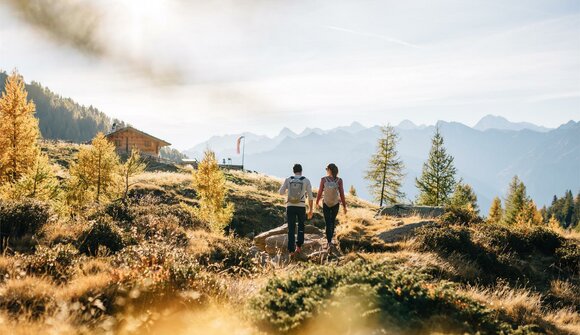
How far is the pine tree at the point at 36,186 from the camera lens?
1739cm

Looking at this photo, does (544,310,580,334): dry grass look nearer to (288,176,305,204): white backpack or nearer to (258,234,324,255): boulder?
(258,234,324,255): boulder

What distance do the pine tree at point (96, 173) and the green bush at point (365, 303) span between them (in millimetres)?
21240

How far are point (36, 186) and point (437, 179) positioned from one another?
40.5 metres

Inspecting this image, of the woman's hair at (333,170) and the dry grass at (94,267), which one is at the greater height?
the woman's hair at (333,170)

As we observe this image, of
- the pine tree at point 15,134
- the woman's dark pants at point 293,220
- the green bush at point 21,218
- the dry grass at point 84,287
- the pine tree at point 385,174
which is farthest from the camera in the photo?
the pine tree at point 385,174

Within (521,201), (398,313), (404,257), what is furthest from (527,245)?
(521,201)

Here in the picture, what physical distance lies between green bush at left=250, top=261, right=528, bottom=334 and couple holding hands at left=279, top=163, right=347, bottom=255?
519 centimetres

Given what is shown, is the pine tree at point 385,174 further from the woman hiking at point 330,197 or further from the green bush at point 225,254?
the green bush at point 225,254

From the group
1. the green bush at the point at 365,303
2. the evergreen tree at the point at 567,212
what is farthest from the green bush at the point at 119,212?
the evergreen tree at the point at 567,212

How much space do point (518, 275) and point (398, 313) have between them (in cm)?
842

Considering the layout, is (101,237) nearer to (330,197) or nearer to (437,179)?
(330,197)

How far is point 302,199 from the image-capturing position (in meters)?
11.3

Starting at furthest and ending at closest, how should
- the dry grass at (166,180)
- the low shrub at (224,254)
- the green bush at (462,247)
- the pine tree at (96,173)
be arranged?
the dry grass at (166,180) → the pine tree at (96,173) → the green bush at (462,247) → the low shrub at (224,254)

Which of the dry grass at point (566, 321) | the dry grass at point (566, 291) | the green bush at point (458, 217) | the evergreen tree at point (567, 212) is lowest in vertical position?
the evergreen tree at point (567, 212)
